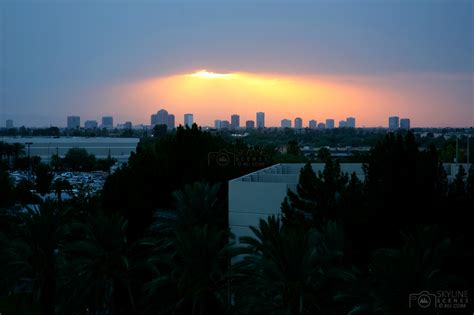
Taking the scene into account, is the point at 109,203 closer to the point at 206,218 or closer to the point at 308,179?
the point at 206,218

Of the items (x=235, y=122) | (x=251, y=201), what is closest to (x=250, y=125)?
(x=235, y=122)

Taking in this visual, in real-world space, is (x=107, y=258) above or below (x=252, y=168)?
below

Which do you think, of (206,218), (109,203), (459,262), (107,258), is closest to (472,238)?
(459,262)

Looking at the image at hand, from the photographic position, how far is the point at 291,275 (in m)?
12.0

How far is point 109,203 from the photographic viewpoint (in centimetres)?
2127

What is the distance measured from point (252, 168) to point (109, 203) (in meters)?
9.19

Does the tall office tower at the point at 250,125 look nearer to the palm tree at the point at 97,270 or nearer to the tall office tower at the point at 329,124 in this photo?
the tall office tower at the point at 329,124

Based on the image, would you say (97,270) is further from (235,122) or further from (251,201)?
(235,122)

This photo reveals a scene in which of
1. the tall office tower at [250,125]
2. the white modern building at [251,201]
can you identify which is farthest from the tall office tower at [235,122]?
the white modern building at [251,201]

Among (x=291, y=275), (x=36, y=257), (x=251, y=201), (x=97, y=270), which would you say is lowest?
(x=97, y=270)

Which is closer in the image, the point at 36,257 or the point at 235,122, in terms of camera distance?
the point at 36,257

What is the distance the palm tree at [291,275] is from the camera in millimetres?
11742

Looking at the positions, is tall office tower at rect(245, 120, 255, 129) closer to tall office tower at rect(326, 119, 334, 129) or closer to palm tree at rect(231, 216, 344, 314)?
tall office tower at rect(326, 119, 334, 129)

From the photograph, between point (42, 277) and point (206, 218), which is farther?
point (206, 218)
